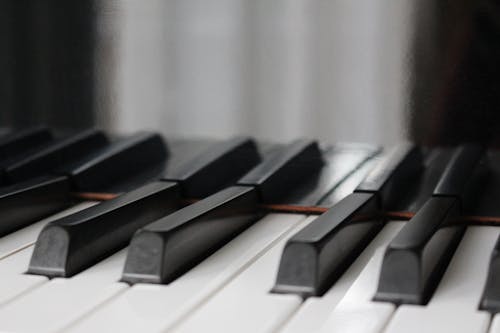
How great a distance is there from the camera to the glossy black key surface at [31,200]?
1004 mm

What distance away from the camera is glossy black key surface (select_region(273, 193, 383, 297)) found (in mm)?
776

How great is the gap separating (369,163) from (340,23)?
20 cm

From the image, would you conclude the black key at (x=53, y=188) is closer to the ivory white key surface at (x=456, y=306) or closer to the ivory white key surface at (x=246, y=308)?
the ivory white key surface at (x=246, y=308)

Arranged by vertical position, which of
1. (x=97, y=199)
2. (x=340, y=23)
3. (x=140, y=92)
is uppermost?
(x=340, y=23)

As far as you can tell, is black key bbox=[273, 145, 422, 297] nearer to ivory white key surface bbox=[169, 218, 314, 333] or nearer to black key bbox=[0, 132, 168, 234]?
ivory white key surface bbox=[169, 218, 314, 333]

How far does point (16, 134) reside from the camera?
1.32 metres

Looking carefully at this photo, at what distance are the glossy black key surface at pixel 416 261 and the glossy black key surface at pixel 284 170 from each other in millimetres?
239

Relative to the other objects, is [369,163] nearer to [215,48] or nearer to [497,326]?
[215,48]

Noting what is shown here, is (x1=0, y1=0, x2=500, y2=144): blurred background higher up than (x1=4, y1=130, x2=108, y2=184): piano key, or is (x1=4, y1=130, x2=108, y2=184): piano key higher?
(x1=0, y1=0, x2=500, y2=144): blurred background

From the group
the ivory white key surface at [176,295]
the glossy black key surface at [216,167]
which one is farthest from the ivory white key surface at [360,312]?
the glossy black key surface at [216,167]

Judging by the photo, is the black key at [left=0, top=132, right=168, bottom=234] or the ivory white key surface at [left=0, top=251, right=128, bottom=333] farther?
the black key at [left=0, top=132, right=168, bottom=234]

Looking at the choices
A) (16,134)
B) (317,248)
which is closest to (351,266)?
(317,248)

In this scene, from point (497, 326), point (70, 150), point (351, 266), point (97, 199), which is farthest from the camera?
point (70, 150)

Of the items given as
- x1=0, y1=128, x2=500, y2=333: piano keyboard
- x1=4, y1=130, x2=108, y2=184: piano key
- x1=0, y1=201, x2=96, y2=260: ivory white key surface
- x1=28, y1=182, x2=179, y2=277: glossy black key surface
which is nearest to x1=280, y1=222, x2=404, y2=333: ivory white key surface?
x1=0, y1=128, x2=500, y2=333: piano keyboard
